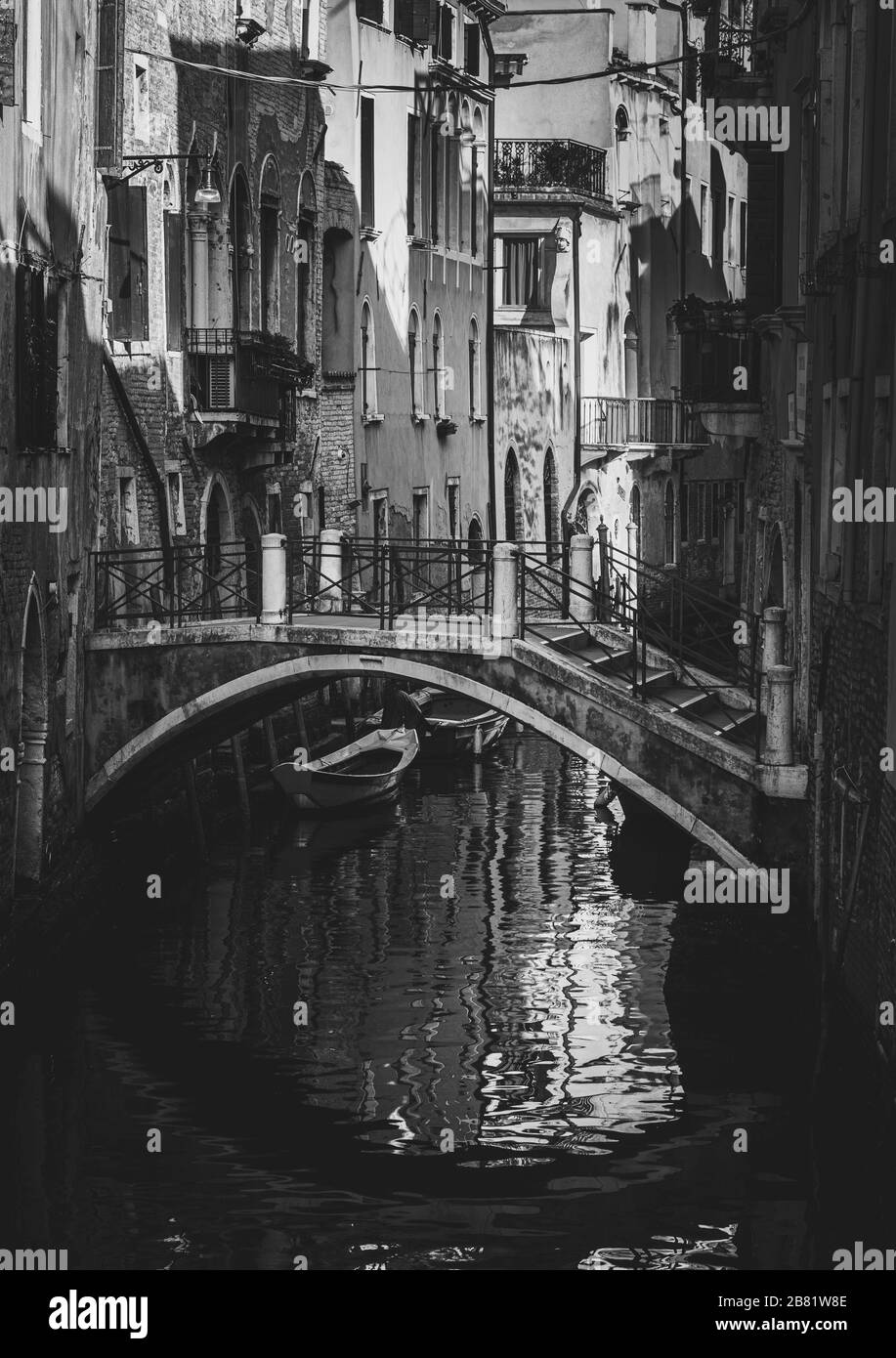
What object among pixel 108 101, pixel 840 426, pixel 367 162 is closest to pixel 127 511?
pixel 108 101

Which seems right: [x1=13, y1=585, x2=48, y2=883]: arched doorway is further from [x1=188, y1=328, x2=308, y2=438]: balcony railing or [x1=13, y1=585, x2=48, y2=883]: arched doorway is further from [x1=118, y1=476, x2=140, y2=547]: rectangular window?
[x1=188, y1=328, x2=308, y2=438]: balcony railing

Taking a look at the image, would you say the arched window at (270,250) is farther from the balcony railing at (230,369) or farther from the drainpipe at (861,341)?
the drainpipe at (861,341)

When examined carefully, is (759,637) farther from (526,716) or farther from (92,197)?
(92,197)

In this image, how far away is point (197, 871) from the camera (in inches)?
904

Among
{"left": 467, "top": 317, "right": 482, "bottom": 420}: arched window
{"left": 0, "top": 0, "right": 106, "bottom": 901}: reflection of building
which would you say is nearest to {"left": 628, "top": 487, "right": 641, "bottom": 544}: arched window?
{"left": 467, "top": 317, "right": 482, "bottom": 420}: arched window

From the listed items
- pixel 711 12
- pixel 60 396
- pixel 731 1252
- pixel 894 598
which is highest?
pixel 711 12

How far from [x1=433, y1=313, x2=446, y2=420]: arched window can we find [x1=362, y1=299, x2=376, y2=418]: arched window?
3715 mm

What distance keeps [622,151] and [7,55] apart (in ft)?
94.4

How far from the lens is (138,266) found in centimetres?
2288

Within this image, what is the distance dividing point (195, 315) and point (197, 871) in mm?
5592

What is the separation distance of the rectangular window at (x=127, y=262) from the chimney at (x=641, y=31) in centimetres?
2279

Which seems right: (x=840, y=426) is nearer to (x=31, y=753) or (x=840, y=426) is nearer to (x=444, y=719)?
(x=31, y=753)

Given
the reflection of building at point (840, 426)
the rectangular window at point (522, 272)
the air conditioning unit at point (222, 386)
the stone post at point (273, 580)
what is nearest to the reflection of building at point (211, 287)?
the air conditioning unit at point (222, 386)

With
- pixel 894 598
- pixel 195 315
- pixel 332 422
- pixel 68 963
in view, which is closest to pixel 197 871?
pixel 68 963
